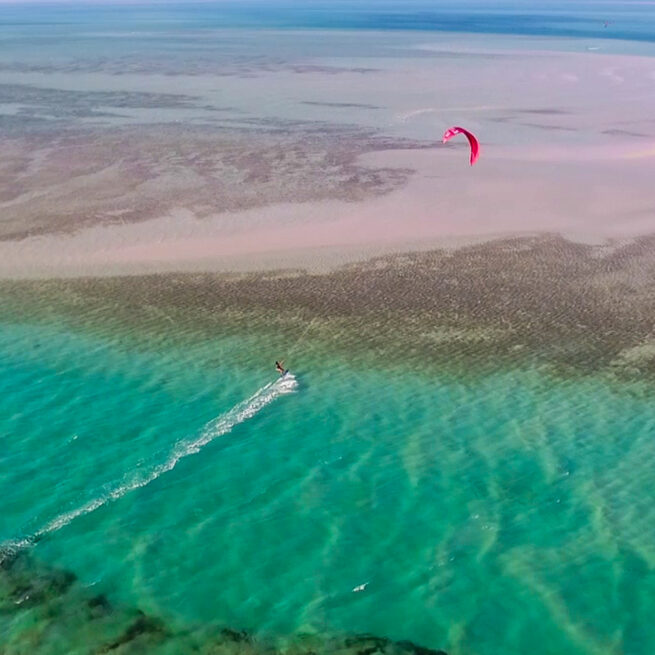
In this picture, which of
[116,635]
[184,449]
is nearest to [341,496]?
[184,449]

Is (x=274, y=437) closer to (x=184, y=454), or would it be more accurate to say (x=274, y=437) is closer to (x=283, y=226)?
(x=184, y=454)

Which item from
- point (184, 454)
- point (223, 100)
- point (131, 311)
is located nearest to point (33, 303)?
point (131, 311)

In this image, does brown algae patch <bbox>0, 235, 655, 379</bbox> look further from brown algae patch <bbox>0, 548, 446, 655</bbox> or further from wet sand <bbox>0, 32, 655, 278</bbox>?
brown algae patch <bbox>0, 548, 446, 655</bbox>

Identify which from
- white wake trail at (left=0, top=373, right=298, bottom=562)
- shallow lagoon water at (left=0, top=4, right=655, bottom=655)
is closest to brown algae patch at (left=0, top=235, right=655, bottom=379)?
shallow lagoon water at (left=0, top=4, right=655, bottom=655)

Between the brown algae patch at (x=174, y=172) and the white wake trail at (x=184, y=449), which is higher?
the brown algae patch at (x=174, y=172)

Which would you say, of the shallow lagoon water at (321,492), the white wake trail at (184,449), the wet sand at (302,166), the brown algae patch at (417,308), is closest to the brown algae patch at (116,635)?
the shallow lagoon water at (321,492)

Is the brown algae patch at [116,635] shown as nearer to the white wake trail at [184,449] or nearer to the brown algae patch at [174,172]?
the white wake trail at [184,449]
